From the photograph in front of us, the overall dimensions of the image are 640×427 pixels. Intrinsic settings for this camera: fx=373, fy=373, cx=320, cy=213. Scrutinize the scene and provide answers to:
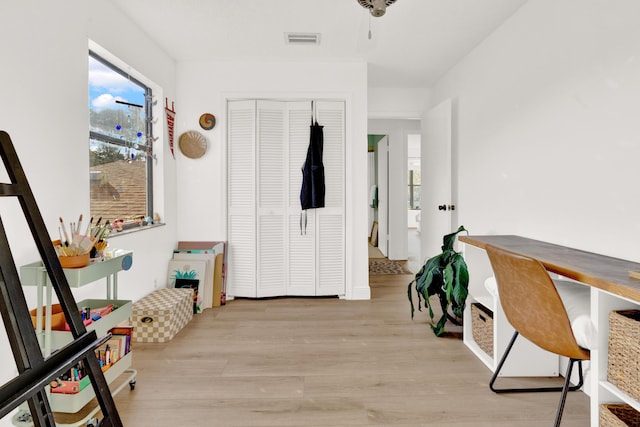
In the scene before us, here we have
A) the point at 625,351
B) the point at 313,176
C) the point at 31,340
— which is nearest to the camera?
the point at 31,340

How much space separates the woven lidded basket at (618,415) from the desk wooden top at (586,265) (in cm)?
47

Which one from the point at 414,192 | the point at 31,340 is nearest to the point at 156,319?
the point at 31,340

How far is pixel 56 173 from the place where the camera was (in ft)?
6.92

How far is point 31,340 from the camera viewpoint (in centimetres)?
110

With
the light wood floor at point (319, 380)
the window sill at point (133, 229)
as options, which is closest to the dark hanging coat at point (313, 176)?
the light wood floor at point (319, 380)

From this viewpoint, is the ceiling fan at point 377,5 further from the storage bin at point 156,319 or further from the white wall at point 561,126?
the storage bin at point 156,319

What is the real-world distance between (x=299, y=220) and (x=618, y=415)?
286cm

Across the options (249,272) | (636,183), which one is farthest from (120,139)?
(636,183)

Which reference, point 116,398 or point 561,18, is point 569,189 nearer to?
point 561,18

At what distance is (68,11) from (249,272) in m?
2.53

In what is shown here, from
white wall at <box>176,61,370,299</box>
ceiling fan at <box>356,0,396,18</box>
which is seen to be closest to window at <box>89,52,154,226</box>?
Result: white wall at <box>176,61,370,299</box>

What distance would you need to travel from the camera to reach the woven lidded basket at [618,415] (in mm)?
1392

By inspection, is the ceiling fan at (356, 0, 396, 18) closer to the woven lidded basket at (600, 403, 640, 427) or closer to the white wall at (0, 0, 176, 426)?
the white wall at (0, 0, 176, 426)

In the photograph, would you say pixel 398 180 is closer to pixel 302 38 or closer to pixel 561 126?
pixel 302 38
